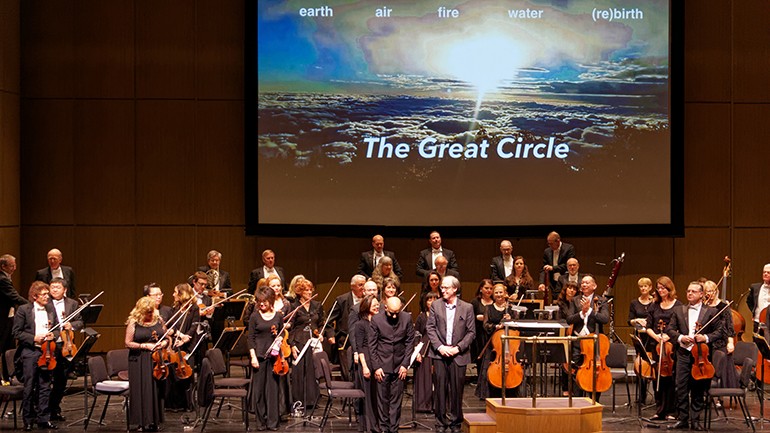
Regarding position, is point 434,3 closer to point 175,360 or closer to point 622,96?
point 622,96

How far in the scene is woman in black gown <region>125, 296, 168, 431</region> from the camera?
10.2 m

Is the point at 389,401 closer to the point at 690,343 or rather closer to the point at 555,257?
the point at 690,343

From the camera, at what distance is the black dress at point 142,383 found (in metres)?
10.2

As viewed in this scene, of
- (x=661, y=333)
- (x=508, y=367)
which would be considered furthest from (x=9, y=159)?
A: (x=661, y=333)

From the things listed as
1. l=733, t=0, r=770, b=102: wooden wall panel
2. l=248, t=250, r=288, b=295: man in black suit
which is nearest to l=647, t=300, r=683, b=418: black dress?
l=248, t=250, r=288, b=295: man in black suit

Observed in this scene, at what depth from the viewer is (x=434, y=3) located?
47.2 ft

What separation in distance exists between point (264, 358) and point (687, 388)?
4001 mm

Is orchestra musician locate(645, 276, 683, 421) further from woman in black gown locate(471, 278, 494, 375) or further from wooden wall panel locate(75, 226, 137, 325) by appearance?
wooden wall panel locate(75, 226, 137, 325)

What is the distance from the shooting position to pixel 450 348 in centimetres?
1023

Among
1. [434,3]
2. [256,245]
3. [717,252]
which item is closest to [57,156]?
[256,245]

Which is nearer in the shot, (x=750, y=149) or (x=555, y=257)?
(x=555, y=257)

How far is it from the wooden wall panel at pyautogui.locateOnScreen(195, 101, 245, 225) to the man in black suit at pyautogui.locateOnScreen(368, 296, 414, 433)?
5.06 metres

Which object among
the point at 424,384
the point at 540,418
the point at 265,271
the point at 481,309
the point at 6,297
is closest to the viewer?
the point at 540,418

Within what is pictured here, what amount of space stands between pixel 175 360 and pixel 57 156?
17.1ft
